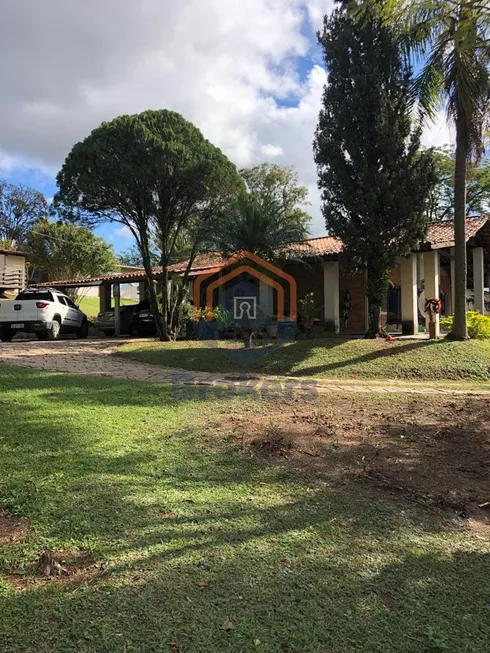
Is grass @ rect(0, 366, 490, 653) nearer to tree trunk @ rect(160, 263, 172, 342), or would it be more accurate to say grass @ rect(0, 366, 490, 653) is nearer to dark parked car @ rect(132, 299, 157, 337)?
tree trunk @ rect(160, 263, 172, 342)

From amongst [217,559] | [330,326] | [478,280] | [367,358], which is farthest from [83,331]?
[217,559]

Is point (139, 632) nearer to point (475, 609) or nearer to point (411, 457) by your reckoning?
point (475, 609)

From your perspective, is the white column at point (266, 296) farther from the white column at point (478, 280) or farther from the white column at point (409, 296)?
the white column at point (478, 280)

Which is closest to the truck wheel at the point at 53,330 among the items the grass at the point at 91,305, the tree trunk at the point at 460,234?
the tree trunk at the point at 460,234

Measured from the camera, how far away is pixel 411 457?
4508 millimetres

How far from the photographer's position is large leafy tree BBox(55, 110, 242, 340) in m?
13.2

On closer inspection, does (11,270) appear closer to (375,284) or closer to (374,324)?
(374,324)

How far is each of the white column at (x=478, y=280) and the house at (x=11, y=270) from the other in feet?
93.5

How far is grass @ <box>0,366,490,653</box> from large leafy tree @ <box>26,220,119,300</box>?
31.6 meters

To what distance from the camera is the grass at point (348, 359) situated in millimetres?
9688

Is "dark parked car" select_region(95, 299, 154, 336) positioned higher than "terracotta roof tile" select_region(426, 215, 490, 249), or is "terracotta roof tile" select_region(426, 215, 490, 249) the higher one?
"terracotta roof tile" select_region(426, 215, 490, 249)

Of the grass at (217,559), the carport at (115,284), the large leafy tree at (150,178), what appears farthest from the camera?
the carport at (115,284)

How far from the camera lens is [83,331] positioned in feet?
62.0

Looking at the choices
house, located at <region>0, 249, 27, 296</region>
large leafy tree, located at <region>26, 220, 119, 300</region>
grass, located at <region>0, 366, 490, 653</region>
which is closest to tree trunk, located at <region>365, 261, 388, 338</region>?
grass, located at <region>0, 366, 490, 653</region>
